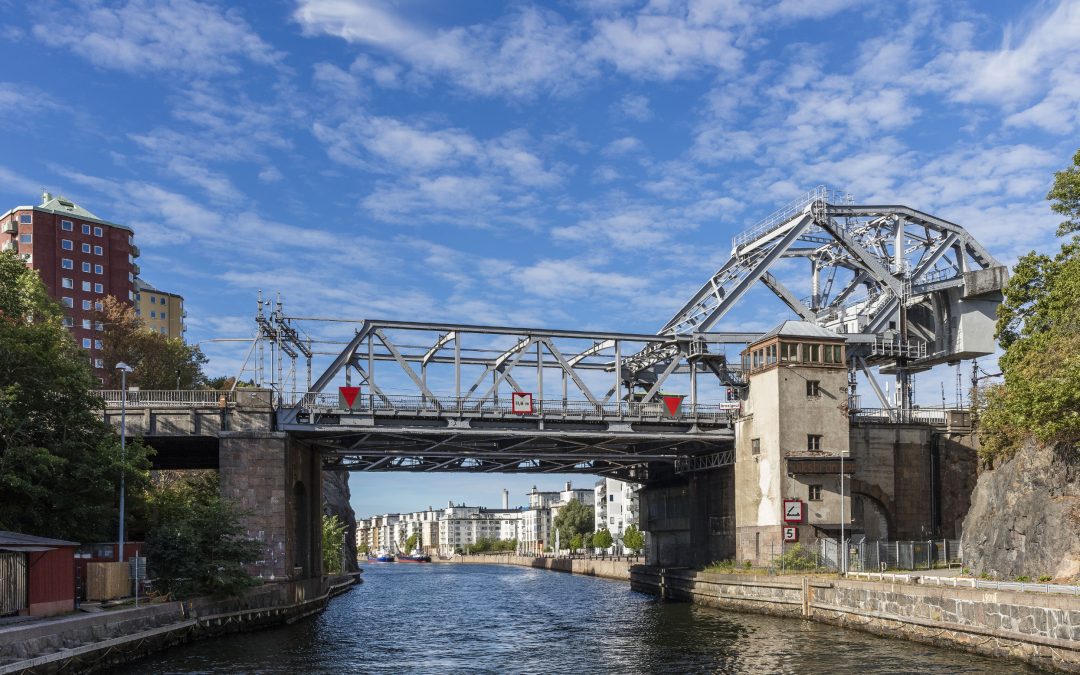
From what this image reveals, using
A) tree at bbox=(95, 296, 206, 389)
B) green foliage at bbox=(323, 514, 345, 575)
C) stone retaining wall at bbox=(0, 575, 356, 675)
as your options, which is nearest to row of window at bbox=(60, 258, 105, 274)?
tree at bbox=(95, 296, 206, 389)

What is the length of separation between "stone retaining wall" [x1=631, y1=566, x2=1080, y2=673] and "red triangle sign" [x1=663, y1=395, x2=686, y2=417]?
44.0 ft

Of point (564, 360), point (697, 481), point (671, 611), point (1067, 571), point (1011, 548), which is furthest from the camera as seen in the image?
point (697, 481)

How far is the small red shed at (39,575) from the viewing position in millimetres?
40062

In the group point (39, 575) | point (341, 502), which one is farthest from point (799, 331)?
point (341, 502)

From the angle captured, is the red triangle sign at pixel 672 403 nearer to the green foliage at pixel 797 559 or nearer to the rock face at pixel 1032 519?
the green foliage at pixel 797 559

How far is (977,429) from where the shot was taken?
8175cm

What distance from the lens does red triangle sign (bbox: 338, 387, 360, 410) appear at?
Result: 7275 centimetres

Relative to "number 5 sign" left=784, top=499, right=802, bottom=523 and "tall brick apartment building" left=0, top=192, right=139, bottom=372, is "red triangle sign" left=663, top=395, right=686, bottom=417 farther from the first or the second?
"tall brick apartment building" left=0, top=192, right=139, bottom=372

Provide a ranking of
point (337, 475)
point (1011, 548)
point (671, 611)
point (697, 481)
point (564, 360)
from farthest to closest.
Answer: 1. point (337, 475)
2. point (697, 481)
3. point (564, 360)
4. point (671, 611)
5. point (1011, 548)

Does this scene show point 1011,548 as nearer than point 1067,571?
No

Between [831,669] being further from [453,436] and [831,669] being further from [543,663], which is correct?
[453,436]

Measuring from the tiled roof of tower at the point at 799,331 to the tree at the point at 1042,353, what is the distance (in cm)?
1259

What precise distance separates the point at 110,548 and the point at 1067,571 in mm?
51244

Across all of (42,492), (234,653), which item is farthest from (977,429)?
(42,492)
